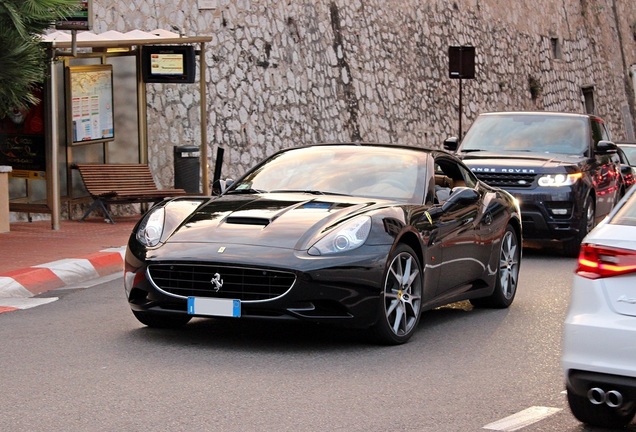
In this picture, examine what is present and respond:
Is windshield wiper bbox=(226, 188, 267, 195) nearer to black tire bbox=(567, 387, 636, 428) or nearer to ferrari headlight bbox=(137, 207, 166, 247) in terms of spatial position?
ferrari headlight bbox=(137, 207, 166, 247)

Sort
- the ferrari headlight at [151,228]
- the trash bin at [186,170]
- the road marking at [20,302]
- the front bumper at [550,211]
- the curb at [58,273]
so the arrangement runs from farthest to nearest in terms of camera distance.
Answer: the trash bin at [186,170]
the front bumper at [550,211]
the curb at [58,273]
the road marking at [20,302]
the ferrari headlight at [151,228]

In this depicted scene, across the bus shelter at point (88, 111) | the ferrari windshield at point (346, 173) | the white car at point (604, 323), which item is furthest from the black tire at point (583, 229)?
the white car at point (604, 323)

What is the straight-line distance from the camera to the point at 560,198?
14.7 m

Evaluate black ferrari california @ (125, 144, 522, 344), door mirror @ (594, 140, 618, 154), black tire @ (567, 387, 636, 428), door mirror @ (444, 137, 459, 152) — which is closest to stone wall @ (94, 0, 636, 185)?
door mirror @ (444, 137, 459, 152)

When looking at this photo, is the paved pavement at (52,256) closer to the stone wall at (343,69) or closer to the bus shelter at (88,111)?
the bus shelter at (88,111)

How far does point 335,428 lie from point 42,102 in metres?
11.6

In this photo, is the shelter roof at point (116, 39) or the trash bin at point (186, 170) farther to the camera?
the trash bin at point (186, 170)

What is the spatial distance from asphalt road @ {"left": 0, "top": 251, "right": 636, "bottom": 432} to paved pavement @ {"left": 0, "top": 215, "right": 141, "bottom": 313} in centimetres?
106

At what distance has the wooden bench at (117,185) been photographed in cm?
1773

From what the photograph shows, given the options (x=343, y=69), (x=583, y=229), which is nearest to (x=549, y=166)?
(x=583, y=229)

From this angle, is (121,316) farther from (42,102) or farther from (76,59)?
(76,59)

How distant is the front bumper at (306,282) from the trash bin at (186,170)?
11.8 metres

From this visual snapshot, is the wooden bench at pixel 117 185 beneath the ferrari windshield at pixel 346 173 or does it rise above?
beneath

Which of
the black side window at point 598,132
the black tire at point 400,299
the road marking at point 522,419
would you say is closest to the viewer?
the road marking at point 522,419
